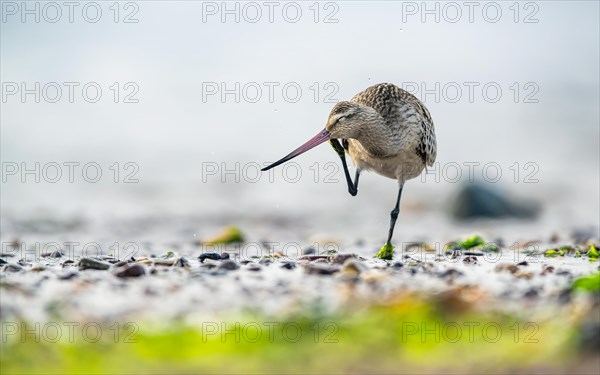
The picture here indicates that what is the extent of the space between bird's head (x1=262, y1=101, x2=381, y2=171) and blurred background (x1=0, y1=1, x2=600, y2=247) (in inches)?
112

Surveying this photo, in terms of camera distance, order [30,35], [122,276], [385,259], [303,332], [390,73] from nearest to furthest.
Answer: [303,332] < [122,276] < [385,259] < [390,73] < [30,35]

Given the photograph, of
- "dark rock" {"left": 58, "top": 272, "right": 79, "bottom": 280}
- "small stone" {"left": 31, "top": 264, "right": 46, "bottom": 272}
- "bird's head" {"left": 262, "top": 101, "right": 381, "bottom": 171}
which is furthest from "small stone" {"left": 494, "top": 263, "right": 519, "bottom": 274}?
"small stone" {"left": 31, "top": 264, "right": 46, "bottom": 272}

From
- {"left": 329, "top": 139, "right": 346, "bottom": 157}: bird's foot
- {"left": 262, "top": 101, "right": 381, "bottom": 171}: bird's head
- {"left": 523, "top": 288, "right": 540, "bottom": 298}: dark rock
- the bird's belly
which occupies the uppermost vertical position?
Answer: {"left": 262, "top": 101, "right": 381, "bottom": 171}: bird's head

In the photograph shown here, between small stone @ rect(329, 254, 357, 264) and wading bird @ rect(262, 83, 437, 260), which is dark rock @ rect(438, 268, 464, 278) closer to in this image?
small stone @ rect(329, 254, 357, 264)

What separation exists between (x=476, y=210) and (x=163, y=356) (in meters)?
9.05

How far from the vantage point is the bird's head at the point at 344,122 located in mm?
9008

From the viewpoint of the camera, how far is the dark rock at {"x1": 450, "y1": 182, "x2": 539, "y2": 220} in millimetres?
13633

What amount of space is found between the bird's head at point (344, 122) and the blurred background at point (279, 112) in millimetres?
2856

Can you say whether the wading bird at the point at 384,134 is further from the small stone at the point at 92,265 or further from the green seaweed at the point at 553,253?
the small stone at the point at 92,265

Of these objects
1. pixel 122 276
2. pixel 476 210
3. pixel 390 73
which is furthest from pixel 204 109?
pixel 122 276

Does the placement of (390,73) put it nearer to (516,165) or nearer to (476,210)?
(516,165)

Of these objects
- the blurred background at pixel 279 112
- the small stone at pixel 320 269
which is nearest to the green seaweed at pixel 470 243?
the blurred background at pixel 279 112

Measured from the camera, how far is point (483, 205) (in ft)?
44.9

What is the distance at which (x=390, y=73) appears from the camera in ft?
79.5
